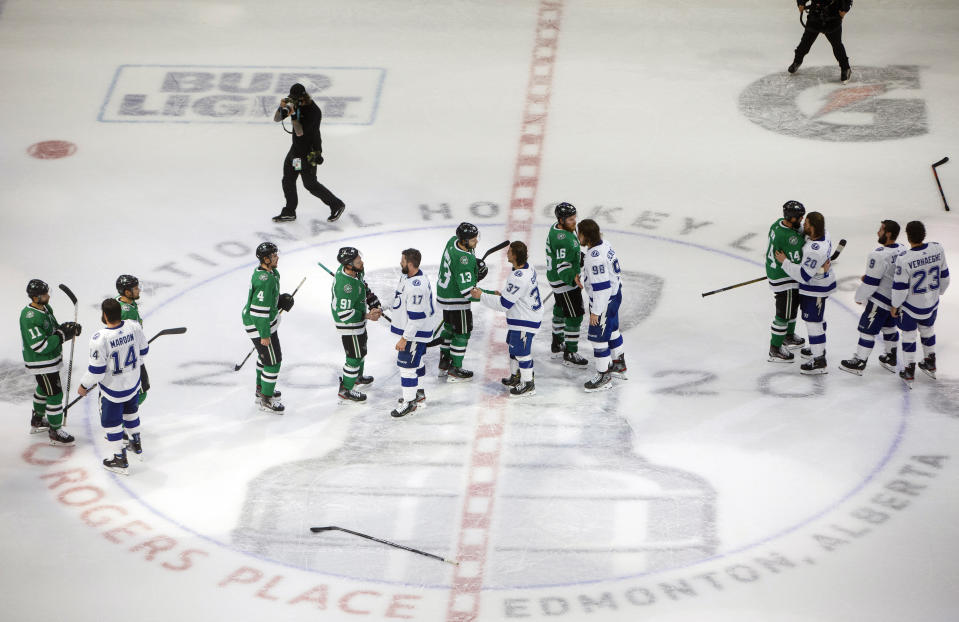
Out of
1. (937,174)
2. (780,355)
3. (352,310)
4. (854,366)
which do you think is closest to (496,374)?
(352,310)

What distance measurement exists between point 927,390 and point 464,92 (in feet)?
20.1

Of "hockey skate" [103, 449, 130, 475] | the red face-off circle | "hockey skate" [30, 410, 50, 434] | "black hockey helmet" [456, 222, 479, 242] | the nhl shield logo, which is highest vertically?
the nhl shield logo

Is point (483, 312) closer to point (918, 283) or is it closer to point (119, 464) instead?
point (119, 464)

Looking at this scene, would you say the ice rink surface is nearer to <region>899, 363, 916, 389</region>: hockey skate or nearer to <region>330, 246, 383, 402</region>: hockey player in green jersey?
<region>899, 363, 916, 389</region>: hockey skate

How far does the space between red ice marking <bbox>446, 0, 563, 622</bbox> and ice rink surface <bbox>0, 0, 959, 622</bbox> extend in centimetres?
3

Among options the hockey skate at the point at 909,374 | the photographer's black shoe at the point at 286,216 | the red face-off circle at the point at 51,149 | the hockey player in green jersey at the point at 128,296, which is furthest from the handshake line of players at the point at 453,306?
the red face-off circle at the point at 51,149

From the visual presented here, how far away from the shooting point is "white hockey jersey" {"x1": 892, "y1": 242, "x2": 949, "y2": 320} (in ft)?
32.6

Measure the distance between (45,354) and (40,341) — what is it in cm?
10

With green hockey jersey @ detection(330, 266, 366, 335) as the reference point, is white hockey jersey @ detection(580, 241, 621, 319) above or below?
above

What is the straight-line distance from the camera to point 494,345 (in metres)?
11.0

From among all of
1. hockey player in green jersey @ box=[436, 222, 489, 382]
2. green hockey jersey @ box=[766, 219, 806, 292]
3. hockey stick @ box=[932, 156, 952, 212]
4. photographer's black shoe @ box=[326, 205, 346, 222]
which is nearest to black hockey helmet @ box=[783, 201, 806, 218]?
green hockey jersey @ box=[766, 219, 806, 292]

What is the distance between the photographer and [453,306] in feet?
33.9

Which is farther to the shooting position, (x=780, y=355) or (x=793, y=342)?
(x=793, y=342)

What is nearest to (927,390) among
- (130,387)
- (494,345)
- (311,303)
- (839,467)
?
(839,467)
